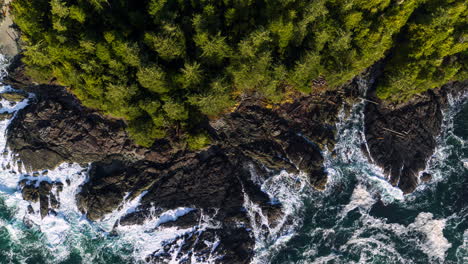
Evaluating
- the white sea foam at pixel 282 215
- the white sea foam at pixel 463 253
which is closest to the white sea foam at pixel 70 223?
the white sea foam at pixel 282 215

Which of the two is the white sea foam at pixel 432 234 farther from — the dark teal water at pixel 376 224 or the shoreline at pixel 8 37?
the shoreline at pixel 8 37

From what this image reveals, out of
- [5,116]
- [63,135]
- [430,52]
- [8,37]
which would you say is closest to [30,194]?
[63,135]

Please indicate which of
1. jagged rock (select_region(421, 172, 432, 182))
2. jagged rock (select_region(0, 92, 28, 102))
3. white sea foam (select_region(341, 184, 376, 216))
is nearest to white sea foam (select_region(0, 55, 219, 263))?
jagged rock (select_region(0, 92, 28, 102))

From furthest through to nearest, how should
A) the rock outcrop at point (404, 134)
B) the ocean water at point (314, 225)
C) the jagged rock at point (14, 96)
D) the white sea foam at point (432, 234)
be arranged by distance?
the jagged rock at point (14, 96), the rock outcrop at point (404, 134), the white sea foam at point (432, 234), the ocean water at point (314, 225)

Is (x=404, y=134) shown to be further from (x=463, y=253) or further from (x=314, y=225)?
(x=463, y=253)

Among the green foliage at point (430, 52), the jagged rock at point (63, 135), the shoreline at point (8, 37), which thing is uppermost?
the shoreline at point (8, 37)

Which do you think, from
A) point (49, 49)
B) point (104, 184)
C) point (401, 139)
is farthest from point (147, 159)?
point (401, 139)
